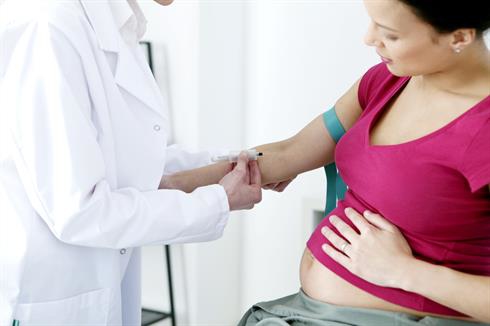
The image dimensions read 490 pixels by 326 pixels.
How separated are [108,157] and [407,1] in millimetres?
635

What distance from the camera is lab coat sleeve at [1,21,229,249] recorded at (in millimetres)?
A: 1259

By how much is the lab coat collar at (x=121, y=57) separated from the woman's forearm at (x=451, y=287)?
63 cm

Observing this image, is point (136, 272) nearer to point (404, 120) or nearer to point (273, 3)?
point (404, 120)

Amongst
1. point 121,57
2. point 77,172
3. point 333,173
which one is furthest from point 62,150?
point 333,173

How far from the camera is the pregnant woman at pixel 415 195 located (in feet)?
3.83

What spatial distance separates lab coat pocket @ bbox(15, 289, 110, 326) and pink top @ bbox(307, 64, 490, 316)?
0.47m

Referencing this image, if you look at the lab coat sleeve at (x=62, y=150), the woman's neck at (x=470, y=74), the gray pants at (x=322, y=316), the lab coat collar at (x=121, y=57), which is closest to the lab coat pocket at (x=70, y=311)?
the lab coat sleeve at (x=62, y=150)

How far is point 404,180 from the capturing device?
4.09 ft

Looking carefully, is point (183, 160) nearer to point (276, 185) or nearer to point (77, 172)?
point (276, 185)

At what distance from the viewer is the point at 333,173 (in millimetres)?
1642

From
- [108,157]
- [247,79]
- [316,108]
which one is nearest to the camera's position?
[108,157]

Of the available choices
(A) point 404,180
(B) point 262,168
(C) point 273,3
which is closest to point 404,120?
(A) point 404,180

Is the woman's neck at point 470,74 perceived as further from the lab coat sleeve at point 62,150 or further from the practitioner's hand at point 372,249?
the lab coat sleeve at point 62,150

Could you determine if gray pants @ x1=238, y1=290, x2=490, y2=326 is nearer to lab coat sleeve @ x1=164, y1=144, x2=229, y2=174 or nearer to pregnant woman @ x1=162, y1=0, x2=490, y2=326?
pregnant woman @ x1=162, y1=0, x2=490, y2=326
